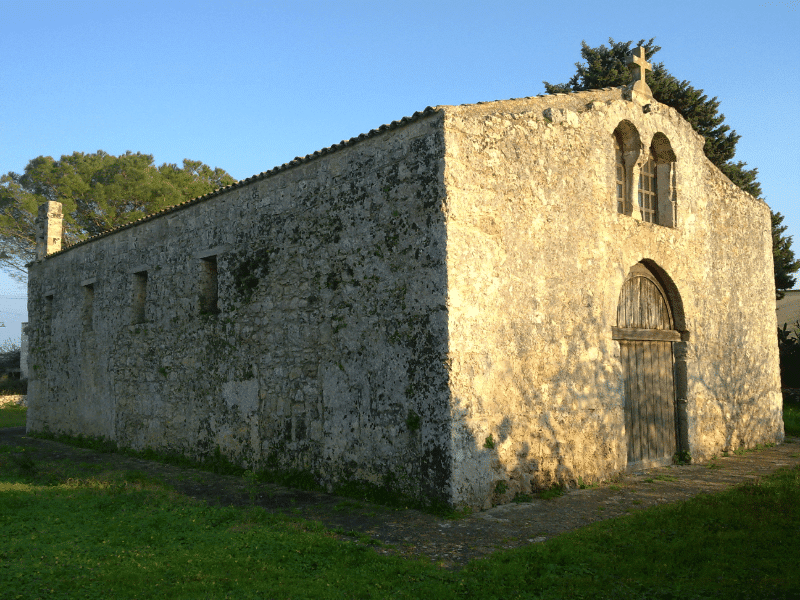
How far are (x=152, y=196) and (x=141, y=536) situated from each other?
24.4 meters

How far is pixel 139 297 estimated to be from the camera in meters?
12.6

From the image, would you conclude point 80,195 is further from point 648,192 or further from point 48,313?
point 648,192

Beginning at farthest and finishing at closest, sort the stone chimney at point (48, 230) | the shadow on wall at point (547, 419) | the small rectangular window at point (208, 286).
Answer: the stone chimney at point (48, 230) < the small rectangular window at point (208, 286) < the shadow on wall at point (547, 419)

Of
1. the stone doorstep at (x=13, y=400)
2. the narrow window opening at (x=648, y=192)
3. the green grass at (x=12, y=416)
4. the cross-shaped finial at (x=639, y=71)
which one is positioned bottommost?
the green grass at (x=12, y=416)

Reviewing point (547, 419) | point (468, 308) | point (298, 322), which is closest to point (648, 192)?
point (547, 419)

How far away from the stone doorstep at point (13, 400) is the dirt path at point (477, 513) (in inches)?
631

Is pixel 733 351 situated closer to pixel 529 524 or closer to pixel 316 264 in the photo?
pixel 529 524

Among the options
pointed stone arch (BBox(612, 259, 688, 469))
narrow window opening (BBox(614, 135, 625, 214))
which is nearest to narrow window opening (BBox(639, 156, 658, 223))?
narrow window opening (BBox(614, 135, 625, 214))

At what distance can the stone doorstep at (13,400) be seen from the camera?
23.5 m

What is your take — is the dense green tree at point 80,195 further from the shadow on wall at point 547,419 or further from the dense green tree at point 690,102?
the shadow on wall at point 547,419

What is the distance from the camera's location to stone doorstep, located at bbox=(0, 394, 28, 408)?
23.5 m

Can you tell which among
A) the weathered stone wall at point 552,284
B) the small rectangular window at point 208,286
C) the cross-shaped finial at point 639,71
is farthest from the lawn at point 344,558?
the cross-shaped finial at point 639,71

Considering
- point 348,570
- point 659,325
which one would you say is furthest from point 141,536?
point 659,325

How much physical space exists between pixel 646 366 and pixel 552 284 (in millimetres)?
2625
